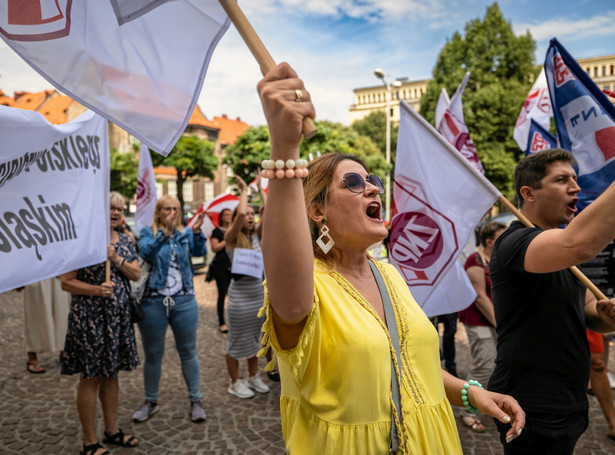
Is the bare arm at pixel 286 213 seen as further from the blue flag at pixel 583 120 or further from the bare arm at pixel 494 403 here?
the blue flag at pixel 583 120

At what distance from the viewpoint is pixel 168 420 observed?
4.29 metres

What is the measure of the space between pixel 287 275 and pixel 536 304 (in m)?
1.63

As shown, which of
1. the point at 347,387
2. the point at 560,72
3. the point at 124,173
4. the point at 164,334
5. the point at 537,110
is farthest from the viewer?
the point at 124,173

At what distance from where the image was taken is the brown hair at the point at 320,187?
1.70 meters

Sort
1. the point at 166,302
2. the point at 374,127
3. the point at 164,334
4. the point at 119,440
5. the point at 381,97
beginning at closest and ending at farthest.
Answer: the point at 119,440 < the point at 166,302 < the point at 164,334 < the point at 374,127 < the point at 381,97

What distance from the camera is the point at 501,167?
24.3 metres

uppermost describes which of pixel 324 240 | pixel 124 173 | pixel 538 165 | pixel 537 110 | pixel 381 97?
pixel 381 97

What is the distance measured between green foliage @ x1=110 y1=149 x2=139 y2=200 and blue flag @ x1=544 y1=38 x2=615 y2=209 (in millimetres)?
37638

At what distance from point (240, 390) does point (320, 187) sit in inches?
149

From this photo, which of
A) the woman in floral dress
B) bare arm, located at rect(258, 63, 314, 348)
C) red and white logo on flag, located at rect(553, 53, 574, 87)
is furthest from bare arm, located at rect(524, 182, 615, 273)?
the woman in floral dress

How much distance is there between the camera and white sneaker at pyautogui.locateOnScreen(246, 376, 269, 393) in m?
5.00

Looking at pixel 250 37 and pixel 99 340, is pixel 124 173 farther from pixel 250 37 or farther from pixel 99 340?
pixel 250 37

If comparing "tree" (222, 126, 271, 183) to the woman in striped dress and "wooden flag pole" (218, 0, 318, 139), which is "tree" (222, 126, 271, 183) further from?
"wooden flag pole" (218, 0, 318, 139)

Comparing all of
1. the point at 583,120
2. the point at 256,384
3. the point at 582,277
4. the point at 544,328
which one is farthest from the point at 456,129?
the point at 256,384
